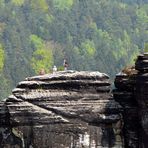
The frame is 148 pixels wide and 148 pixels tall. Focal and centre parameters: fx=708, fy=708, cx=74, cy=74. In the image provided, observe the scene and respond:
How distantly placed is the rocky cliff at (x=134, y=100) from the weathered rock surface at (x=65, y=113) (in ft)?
1.49

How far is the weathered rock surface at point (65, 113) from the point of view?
127 ft

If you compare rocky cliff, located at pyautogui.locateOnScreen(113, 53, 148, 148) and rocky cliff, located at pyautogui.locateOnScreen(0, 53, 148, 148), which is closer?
rocky cliff, located at pyautogui.locateOnScreen(113, 53, 148, 148)

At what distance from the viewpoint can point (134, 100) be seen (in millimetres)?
38750

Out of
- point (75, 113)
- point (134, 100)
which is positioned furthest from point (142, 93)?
point (75, 113)

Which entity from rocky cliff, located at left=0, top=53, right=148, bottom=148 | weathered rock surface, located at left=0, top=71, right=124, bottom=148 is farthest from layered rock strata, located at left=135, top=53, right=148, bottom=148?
weathered rock surface, located at left=0, top=71, right=124, bottom=148

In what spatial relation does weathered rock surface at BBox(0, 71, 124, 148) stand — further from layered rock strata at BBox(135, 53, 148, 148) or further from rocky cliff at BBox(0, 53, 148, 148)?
layered rock strata at BBox(135, 53, 148, 148)

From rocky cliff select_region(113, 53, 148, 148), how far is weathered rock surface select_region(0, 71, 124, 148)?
0.45m

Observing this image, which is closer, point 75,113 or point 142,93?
point 142,93

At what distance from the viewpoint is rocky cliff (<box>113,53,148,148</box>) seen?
122ft

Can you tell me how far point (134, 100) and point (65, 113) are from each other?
3846 mm

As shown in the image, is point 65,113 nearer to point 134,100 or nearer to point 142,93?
point 134,100

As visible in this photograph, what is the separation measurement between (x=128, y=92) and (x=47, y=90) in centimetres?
451

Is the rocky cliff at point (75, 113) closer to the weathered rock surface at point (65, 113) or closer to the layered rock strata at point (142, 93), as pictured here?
the weathered rock surface at point (65, 113)

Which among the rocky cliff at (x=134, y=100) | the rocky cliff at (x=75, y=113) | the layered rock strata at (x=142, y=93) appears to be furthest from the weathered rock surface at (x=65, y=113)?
the layered rock strata at (x=142, y=93)
